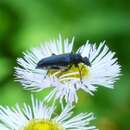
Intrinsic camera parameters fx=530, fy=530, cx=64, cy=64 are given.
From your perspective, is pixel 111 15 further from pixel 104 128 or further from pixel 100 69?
pixel 100 69

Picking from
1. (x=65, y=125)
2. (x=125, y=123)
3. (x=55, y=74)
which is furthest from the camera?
(x=125, y=123)

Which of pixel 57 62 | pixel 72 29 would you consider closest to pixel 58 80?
pixel 57 62

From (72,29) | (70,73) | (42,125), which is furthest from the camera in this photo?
(72,29)

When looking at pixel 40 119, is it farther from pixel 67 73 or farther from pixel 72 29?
pixel 72 29

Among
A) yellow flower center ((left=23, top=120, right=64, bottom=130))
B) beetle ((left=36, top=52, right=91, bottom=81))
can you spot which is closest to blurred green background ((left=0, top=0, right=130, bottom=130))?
beetle ((left=36, top=52, right=91, bottom=81))

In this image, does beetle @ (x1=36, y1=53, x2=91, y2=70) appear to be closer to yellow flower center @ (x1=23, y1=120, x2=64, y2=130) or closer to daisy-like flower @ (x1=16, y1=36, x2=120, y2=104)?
daisy-like flower @ (x1=16, y1=36, x2=120, y2=104)

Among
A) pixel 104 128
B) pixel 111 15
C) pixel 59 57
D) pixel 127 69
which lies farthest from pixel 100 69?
pixel 111 15

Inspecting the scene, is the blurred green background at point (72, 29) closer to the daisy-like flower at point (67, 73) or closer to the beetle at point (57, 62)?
the daisy-like flower at point (67, 73)
